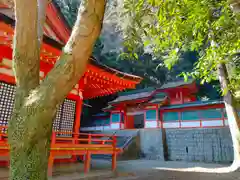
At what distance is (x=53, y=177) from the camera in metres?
5.62

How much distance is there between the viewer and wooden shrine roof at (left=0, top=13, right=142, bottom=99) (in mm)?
4617

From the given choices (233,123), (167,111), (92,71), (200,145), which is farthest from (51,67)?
(167,111)

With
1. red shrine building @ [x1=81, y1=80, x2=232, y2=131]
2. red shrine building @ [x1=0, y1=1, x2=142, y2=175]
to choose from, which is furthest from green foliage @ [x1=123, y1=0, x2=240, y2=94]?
red shrine building @ [x1=81, y1=80, x2=232, y2=131]

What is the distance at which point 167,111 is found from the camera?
17.1 meters

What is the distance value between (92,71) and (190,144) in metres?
11.2

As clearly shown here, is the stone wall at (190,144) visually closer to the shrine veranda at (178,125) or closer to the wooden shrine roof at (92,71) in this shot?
the shrine veranda at (178,125)

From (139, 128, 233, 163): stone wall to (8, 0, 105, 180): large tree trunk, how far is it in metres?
14.1

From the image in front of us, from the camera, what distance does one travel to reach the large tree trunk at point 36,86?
1.87 meters

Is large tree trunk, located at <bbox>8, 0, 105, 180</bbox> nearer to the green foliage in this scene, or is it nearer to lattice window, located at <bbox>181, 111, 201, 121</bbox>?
the green foliage

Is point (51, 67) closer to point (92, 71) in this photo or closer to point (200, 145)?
point (92, 71)

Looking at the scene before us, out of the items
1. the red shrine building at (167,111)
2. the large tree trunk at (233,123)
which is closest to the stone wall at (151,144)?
the red shrine building at (167,111)

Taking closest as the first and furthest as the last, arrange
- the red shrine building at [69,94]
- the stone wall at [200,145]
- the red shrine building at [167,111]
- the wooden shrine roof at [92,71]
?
the wooden shrine roof at [92,71]
the red shrine building at [69,94]
the stone wall at [200,145]
the red shrine building at [167,111]

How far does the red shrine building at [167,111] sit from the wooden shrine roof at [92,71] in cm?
900

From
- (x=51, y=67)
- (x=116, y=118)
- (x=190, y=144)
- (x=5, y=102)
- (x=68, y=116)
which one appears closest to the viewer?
(x=5, y=102)
